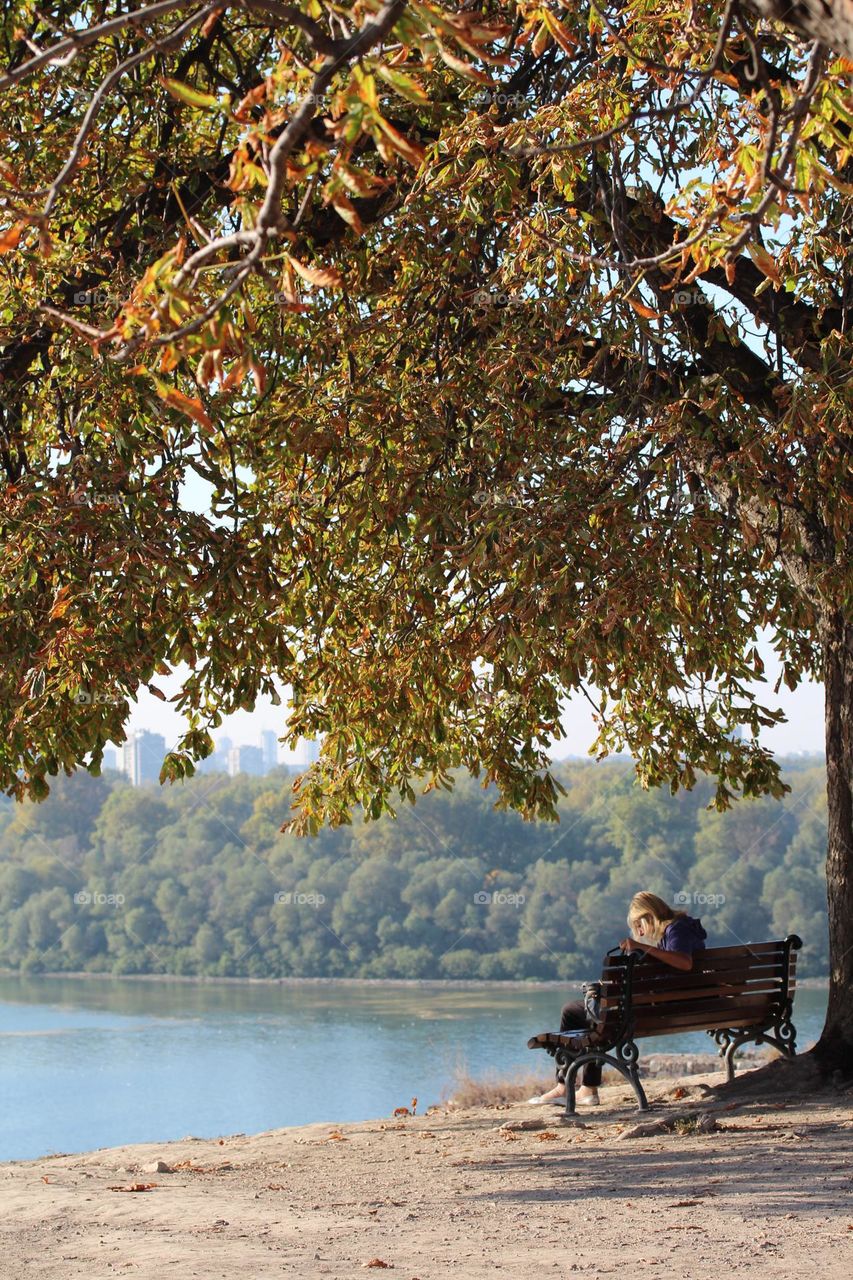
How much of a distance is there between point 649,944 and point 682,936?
317mm

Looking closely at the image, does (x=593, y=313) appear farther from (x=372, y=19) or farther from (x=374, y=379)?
(x=372, y=19)

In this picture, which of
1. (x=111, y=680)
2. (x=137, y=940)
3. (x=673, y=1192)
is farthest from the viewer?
(x=137, y=940)

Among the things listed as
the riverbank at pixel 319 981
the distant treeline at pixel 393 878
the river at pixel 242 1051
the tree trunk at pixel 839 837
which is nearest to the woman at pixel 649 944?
the tree trunk at pixel 839 837

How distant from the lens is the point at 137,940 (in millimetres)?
61938

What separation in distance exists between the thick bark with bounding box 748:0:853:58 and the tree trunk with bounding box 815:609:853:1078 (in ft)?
18.9

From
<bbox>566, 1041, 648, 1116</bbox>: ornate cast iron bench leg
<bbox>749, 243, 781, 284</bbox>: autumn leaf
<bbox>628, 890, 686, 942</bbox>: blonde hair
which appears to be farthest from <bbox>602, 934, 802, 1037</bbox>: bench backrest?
<bbox>749, 243, 781, 284</bbox>: autumn leaf

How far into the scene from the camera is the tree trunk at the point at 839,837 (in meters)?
8.23

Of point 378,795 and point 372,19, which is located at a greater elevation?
point 372,19

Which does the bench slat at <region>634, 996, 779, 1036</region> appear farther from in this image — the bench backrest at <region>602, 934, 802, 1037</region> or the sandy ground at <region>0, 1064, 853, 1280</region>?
the sandy ground at <region>0, 1064, 853, 1280</region>

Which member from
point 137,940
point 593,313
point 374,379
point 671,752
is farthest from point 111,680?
point 137,940

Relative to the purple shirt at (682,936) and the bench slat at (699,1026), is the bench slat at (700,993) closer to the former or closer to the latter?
the bench slat at (699,1026)

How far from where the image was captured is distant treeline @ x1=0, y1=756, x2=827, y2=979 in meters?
51.2

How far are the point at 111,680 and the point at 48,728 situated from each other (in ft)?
1.33

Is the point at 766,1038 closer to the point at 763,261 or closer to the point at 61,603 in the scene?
the point at 61,603
